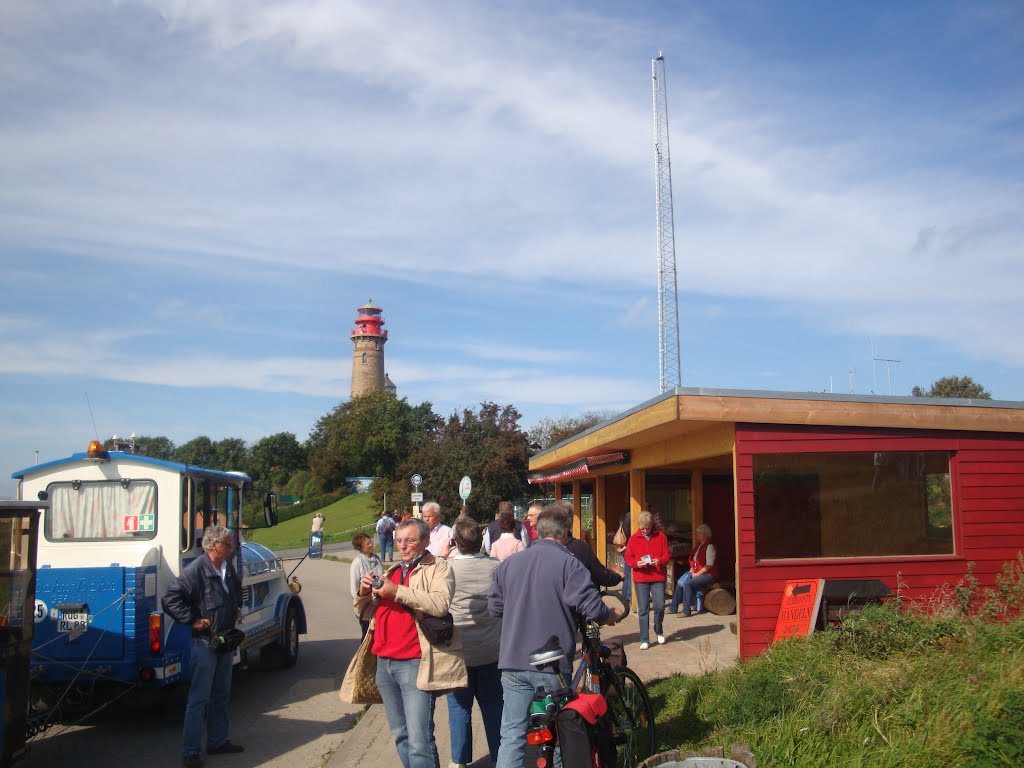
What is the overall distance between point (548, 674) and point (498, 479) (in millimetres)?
32515

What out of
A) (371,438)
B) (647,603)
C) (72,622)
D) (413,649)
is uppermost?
(371,438)

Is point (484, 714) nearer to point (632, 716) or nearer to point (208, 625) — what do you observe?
point (632, 716)

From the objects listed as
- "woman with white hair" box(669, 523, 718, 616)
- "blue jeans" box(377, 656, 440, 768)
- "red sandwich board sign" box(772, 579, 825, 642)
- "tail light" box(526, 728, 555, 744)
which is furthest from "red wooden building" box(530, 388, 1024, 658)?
"tail light" box(526, 728, 555, 744)

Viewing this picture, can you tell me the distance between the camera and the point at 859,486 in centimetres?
1038

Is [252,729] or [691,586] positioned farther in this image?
[691,586]

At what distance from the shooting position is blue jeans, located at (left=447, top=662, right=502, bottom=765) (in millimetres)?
6105

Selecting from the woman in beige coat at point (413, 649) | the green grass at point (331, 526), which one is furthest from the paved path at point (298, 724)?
the green grass at point (331, 526)

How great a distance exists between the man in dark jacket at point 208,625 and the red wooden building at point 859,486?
4.80m

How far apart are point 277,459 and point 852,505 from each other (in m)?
101

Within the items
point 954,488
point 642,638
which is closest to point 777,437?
point 954,488

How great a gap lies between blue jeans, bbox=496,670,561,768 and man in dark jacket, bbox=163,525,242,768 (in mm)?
3046

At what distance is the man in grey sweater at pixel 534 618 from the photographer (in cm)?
499

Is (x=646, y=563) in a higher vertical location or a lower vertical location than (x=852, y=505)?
lower

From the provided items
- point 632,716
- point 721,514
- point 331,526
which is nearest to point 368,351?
point 331,526
